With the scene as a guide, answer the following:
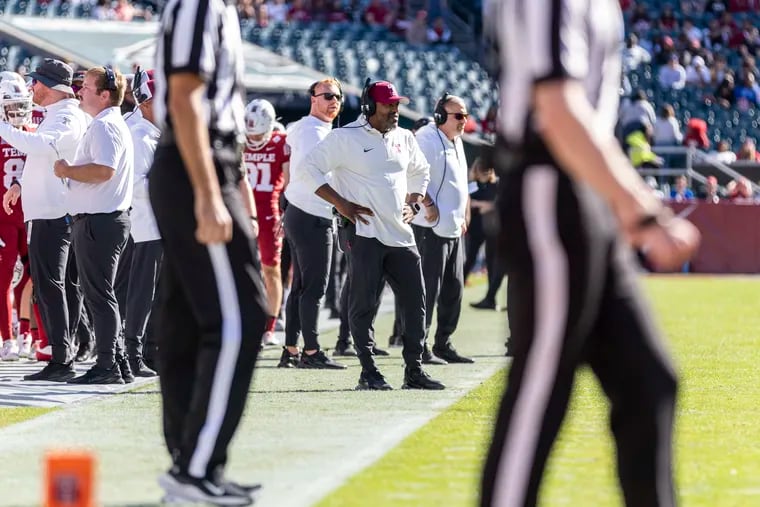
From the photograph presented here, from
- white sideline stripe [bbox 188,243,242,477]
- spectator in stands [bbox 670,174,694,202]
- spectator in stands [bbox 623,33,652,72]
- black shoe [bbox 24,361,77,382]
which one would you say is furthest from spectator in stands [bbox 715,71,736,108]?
white sideline stripe [bbox 188,243,242,477]

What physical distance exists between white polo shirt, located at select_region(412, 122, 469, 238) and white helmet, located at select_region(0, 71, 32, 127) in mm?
3167

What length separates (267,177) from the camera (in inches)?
535

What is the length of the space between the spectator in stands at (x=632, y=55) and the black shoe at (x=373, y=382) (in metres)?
25.9

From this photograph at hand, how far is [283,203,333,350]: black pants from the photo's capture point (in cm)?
1219

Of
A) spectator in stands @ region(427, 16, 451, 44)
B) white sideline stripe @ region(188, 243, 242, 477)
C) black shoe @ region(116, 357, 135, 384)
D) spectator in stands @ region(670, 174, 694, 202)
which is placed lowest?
spectator in stands @ region(670, 174, 694, 202)

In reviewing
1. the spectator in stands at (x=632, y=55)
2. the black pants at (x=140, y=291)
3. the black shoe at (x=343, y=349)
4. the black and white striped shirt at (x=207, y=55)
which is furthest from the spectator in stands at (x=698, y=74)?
the black and white striped shirt at (x=207, y=55)

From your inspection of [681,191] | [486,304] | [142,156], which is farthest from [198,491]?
[681,191]

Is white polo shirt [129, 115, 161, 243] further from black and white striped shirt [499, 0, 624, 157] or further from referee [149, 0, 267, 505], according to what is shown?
black and white striped shirt [499, 0, 624, 157]

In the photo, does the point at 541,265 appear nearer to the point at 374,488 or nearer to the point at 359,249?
the point at 374,488

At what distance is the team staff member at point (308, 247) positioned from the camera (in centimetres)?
1220

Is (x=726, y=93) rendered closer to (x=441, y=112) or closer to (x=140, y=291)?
(x=441, y=112)

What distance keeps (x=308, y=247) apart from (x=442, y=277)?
1147 mm

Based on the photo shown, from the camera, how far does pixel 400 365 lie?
12.5 metres

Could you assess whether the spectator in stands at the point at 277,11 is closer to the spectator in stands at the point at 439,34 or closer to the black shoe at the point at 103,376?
the spectator in stands at the point at 439,34
